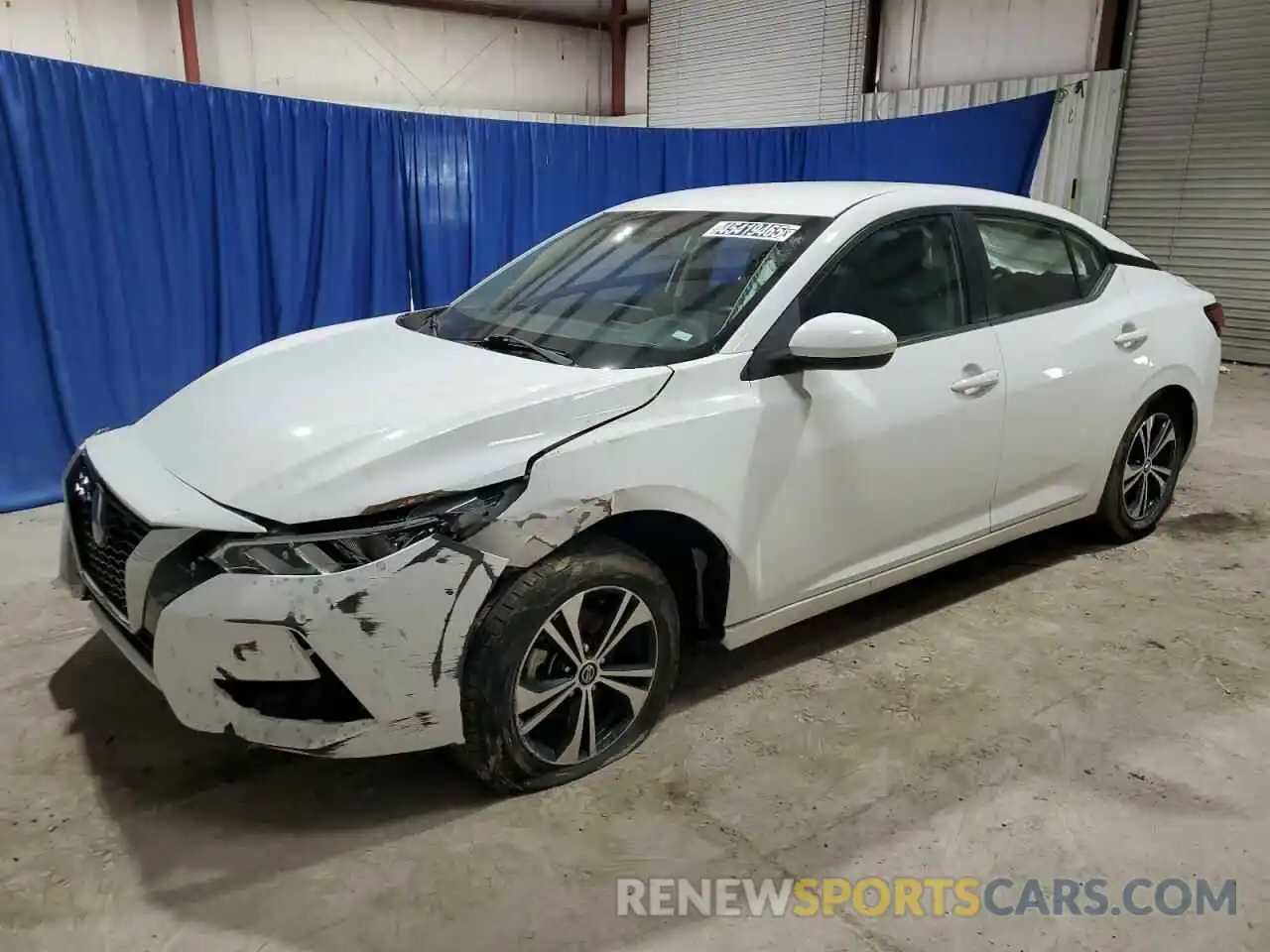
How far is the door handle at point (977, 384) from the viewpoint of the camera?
2.93 metres

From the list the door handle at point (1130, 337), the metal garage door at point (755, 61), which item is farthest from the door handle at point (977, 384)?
the metal garage door at point (755, 61)

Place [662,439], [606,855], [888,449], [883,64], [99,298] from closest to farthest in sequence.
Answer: [606,855]
[662,439]
[888,449]
[99,298]
[883,64]

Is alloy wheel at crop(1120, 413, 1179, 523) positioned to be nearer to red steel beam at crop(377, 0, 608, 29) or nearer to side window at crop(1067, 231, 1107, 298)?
side window at crop(1067, 231, 1107, 298)

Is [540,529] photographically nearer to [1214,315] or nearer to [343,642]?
[343,642]

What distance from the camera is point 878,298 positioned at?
2828 millimetres

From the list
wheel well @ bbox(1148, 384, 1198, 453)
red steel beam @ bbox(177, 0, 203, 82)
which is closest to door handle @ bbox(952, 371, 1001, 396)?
wheel well @ bbox(1148, 384, 1198, 453)

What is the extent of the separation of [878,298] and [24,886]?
8.49ft

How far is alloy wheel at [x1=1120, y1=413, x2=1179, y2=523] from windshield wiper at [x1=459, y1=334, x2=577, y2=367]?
2430 millimetres

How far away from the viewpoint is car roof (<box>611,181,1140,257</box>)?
2.92 meters

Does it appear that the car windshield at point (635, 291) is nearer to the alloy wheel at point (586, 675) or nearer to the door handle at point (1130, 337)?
the alloy wheel at point (586, 675)

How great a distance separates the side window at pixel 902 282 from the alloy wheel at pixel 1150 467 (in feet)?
4.19

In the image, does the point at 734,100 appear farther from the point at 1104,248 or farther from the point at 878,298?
the point at 878,298

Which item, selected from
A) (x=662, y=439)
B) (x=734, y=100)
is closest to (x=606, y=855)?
(x=662, y=439)

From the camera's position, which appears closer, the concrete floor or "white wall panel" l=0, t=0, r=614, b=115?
the concrete floor
